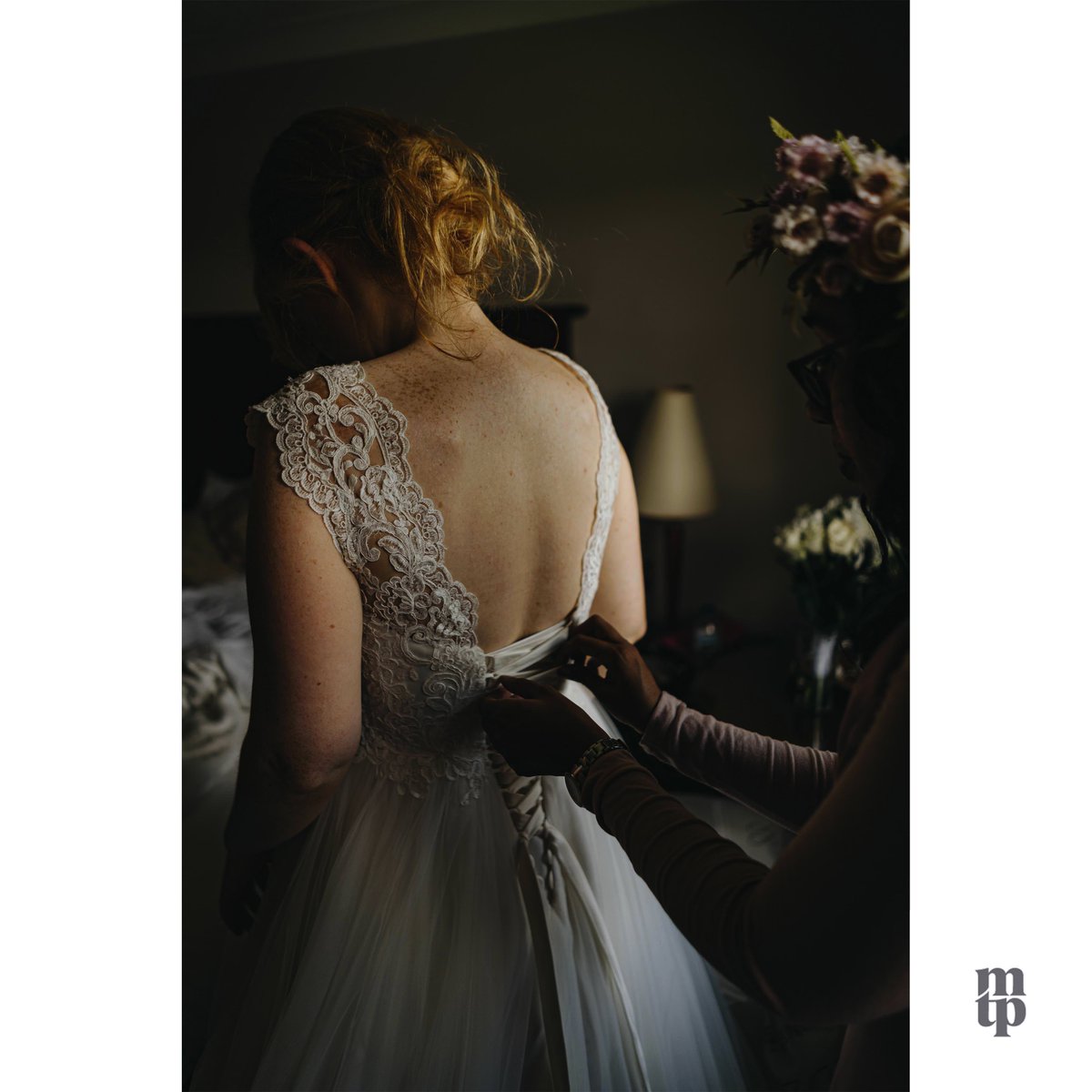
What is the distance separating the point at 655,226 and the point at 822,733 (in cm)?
49

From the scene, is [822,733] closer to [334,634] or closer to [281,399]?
[334,634]

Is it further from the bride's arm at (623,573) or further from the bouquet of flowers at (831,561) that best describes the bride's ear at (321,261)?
the bouquet of flowers at (831,561)

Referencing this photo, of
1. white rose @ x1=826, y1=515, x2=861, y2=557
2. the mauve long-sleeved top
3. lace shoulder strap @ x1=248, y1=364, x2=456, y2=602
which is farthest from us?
white rose @ x1=826, y1=515, x2=861, y2=557

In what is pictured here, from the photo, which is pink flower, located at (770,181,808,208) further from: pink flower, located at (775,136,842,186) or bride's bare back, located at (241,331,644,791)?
bride's bare back, located at (241,331,644,791)

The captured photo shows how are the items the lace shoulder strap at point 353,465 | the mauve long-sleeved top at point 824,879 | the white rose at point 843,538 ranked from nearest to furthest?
1. the mauve long-sleeved top at point 824,879
2. the lace shoulder strap at point 353,465
3. the white rose at point 843,538

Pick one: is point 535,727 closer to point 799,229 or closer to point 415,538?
point 415,538

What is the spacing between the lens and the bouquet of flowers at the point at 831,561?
0.79 meters

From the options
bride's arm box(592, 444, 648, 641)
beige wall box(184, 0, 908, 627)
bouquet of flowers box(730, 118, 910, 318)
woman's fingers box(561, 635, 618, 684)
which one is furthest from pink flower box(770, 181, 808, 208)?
woman's fingers box(561, 635, 618, 684)

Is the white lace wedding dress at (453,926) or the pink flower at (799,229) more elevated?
the pink flower at (799,229)

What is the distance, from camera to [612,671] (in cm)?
80

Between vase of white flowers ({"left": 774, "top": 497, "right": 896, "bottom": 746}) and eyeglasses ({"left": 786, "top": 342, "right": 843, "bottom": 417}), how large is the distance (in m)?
0.16

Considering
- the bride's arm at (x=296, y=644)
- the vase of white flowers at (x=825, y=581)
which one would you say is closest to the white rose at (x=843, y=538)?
the vase of white flowers at (x=825, y=581)

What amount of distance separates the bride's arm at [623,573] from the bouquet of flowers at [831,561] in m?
0.14

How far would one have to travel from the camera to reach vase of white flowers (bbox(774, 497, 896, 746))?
0.78 m
